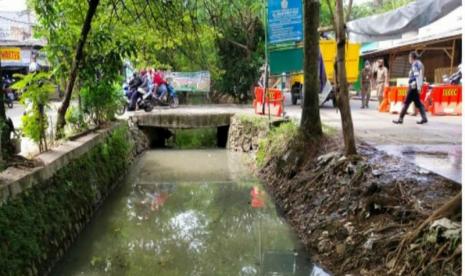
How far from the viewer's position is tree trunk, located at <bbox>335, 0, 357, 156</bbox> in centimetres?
605

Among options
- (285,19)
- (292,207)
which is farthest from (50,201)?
(285,19)

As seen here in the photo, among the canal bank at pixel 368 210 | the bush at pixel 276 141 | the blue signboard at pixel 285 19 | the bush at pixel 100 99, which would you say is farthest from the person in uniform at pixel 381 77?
the bush at pixel 100 99

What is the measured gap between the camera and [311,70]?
7871 millimetres

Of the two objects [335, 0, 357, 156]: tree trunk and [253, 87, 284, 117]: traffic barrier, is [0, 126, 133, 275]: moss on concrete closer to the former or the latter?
[335, 0, 357, 156]: tree trunk

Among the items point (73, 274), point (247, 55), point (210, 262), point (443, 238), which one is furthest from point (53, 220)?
point (247, 55)

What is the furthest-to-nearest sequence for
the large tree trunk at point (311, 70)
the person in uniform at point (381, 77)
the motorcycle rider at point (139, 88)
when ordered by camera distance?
the motorcycle rider at point (139, 88), the person in uniform at point (381, 77), the large tree trunk at point (311, 70)

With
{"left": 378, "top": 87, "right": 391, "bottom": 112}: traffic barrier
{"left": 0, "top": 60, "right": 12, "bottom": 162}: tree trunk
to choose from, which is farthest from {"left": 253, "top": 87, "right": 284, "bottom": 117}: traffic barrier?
{"left": 0, "top": 60, "right": 12, "bottom": 162}: tree trunk

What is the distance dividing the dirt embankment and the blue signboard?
9.25ft

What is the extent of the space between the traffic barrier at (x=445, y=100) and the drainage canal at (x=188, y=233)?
515 cm

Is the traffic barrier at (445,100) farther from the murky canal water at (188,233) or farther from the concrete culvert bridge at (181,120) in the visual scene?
the concrete culvert bridge at (181,120)

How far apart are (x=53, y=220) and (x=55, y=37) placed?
4.22 m

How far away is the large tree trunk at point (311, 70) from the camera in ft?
25.0

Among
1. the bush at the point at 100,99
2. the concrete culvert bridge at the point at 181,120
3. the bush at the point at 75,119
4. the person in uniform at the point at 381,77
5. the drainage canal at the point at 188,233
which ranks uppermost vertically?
the person in uniform at the point at 381,77

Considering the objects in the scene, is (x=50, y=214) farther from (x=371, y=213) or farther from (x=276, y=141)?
(x=276, y=141)
